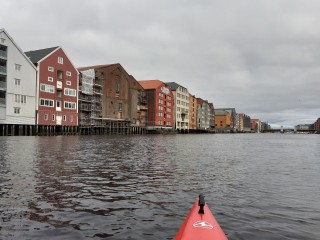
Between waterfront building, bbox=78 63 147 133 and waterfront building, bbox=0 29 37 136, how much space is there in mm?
26292

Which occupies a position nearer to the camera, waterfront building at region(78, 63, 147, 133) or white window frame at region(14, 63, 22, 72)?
white window frame at region(14, 63, 22, 72)

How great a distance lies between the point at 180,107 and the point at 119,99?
183 ft

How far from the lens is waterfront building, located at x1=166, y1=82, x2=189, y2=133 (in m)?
151

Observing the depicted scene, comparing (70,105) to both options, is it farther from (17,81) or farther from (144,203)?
(144,203)

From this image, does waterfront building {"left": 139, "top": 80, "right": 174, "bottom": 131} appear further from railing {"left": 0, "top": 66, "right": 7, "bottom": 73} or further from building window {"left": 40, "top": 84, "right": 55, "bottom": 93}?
railing {"left": 0, "top": 66, "right": 7, "bottom": 73}

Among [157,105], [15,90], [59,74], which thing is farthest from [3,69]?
[157,105]

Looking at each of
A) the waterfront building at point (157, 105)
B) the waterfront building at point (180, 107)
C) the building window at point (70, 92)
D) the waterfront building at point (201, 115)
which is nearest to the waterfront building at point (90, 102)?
the building window at point (70, 92)

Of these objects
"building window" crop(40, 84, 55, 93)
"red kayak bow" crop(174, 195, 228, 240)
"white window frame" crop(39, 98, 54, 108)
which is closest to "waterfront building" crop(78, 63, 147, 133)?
"building window" crop(40, 84, 55, 93)

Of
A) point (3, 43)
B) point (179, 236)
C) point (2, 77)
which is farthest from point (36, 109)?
point (179, 236)

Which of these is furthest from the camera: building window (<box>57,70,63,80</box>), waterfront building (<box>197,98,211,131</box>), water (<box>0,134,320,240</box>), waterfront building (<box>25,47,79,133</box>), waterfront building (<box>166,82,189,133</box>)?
waterfront building (<box>197,98,211,131</box>)

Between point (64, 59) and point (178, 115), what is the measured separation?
81.6 m

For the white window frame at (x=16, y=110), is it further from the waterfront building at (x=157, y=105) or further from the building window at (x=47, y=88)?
the waterfront building at (x=157, y=105)

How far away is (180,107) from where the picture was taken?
15625 cm

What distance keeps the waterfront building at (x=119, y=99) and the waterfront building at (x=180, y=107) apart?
113ft
